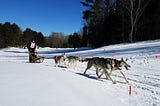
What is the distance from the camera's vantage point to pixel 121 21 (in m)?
43.9

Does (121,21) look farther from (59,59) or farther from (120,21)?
(59,59)

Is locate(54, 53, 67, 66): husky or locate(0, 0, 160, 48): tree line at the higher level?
locate(0, 0, 160, 48): tree line

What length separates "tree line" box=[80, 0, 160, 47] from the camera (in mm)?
38688

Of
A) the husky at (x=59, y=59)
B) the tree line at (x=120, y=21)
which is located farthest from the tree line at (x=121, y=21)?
the husky at (x=59, y=59)

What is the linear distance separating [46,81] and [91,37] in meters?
48.3

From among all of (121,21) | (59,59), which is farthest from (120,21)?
(59,59)

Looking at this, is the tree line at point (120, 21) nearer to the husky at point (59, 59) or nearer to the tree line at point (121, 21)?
the tree line at point (121, 21)

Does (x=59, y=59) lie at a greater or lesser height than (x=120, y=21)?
lesser

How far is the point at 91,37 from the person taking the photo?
55344 millimetres

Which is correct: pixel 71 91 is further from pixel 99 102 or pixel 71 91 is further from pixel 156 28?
pixel 156 28

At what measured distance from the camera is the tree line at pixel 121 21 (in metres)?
38.7

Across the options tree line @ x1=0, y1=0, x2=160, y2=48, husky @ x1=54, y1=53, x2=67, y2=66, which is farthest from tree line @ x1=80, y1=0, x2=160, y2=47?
husky @ x1=54, y1=53, x2=67, y2=66

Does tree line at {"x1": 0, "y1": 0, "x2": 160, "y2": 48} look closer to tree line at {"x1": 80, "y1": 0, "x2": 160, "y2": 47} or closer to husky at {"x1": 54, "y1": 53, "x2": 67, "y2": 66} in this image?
tree line at {"x1": 80, "y1": 0, "x2": 160, "y2": 47}

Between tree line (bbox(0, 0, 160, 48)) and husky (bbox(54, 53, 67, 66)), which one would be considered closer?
husky (bbox(54, 53, 67, 66))
